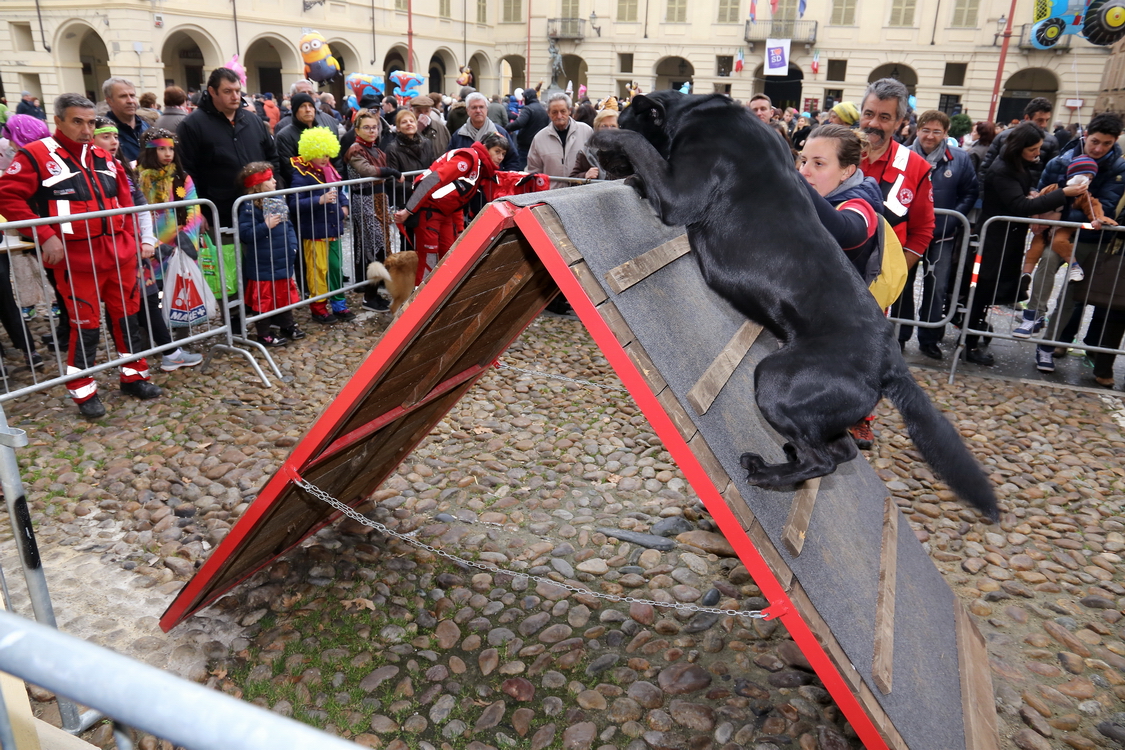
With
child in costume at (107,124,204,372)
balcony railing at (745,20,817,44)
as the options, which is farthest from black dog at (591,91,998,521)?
balcony railing at (745,20,817,44)

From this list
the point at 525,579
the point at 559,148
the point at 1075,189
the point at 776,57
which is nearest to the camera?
the point at 525,579

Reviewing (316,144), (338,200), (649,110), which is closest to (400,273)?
(338,200)

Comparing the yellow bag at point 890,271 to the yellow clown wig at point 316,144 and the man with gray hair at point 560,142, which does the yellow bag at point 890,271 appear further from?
the yellow clown wig at point 316,144

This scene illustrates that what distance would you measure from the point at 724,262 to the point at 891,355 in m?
0.66

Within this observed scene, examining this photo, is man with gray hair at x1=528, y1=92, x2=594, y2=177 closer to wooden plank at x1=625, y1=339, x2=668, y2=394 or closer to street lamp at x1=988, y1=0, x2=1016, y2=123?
wooden plank at x1=625, y1=339, x2=668, y2=394

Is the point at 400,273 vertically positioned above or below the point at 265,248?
below

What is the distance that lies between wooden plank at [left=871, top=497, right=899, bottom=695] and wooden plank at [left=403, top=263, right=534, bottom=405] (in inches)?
70.1

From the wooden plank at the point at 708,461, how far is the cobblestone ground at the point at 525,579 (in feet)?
3.63

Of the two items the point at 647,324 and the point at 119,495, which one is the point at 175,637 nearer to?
the point at 119,495

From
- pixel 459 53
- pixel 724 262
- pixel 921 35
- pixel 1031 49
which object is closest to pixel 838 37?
pixel 921 35

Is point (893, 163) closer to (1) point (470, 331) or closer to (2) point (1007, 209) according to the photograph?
(2) point (1007, 209)

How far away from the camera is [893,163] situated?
4.78 metres

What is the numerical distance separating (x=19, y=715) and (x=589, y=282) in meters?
1.68

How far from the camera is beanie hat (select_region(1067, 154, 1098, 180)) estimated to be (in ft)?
20.7
